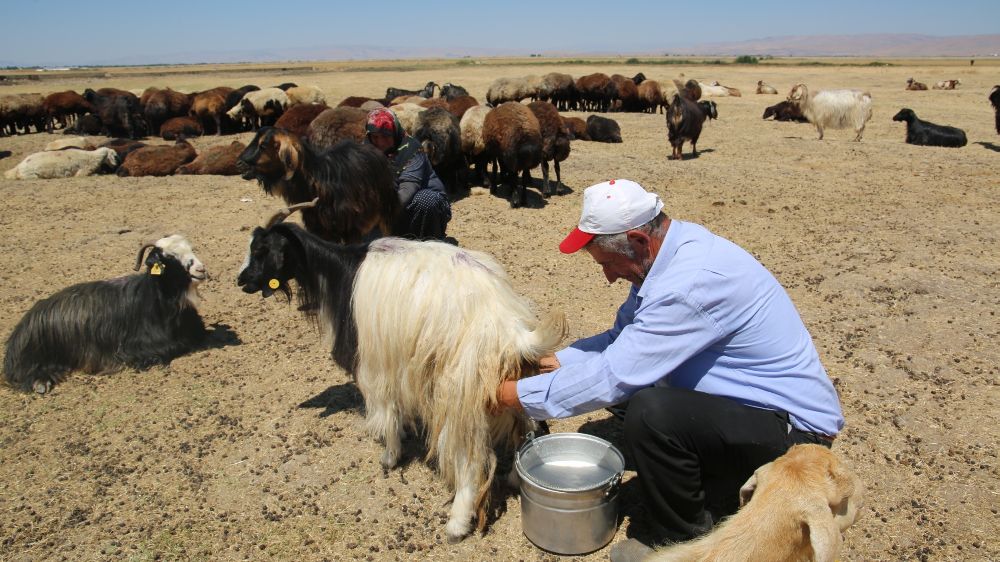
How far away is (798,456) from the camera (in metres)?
2.18

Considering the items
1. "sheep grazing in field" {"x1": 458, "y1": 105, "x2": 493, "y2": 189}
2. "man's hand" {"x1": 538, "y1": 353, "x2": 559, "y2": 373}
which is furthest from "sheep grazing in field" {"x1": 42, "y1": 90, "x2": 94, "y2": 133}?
"man's hand" {"x1": 538, "y1": 353, "x2": 559, "y2": 373}

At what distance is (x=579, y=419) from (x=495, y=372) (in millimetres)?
1302

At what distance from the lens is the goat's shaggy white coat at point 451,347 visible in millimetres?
2994

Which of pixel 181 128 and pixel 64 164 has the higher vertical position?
pixel 181 128

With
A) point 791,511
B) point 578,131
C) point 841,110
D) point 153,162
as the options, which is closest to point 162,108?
point 153,162

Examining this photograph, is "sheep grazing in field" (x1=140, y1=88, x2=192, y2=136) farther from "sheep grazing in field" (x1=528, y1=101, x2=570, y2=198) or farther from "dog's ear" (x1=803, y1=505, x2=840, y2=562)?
"dog's ear" (x1=803, y1=505, x2=840, y2=562)

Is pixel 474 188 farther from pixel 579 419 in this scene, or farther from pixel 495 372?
pixel 495 372

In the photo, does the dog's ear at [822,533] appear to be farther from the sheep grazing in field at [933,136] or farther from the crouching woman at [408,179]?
the sheep grazing in field at [933,136]

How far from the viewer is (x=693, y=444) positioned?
2.58 m

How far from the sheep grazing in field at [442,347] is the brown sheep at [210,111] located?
1786 cm

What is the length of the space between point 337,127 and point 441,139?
1.64 metres

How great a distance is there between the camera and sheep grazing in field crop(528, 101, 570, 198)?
1021 centimetres

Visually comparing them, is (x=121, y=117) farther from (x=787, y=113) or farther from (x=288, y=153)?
(x=787, y=113)

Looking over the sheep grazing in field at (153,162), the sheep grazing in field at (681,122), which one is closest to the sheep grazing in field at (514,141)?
the sheep grazing in field at (681,122)
